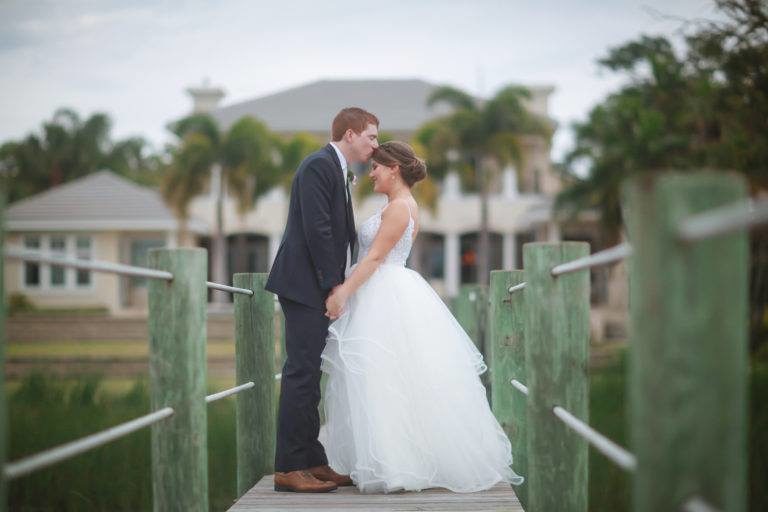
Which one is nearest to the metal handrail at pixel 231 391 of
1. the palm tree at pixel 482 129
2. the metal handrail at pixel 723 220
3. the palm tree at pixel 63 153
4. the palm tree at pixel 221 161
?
the metal handrail at pixel 723 220

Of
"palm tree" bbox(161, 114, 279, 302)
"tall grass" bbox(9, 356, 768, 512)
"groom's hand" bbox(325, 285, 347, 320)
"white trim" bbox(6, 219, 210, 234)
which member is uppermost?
"palm tree" bbox(161, 114, 279, 302)

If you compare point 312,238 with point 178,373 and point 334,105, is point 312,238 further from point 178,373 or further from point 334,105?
point 334,105

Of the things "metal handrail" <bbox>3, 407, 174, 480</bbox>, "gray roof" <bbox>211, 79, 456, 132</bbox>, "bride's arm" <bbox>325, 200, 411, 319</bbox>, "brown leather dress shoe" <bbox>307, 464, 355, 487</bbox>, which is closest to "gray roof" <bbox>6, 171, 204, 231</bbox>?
"gray roof" <bbox>211, 79, 456, 132</bbox>

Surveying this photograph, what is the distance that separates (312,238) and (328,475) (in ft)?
3.51

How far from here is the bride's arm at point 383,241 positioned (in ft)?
14.5

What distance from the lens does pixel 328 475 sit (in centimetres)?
429

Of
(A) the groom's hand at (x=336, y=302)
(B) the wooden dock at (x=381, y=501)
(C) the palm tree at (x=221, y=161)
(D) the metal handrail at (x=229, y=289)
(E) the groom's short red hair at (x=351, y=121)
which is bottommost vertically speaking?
(B) the wooden dock at (x=381, y=501)

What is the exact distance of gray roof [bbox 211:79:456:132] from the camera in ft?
127

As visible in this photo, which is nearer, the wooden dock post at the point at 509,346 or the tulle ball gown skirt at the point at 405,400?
the tulle ball gown skirt at the point at 405,400

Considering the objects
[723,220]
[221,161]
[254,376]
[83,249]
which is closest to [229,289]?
[254,376]

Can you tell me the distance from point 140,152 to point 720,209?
6354cm

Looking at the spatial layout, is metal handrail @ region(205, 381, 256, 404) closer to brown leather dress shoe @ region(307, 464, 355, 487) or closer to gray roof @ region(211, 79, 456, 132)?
brown leather dress shoe @ region(307, 464, 355, 487)

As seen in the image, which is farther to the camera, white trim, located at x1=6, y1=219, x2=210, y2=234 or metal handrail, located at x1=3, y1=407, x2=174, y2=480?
white trim, located at x1=6, y1=219, x2=210, y2=234

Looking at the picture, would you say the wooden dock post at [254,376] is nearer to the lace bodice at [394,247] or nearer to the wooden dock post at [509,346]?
the lace bodice at [394,247]
